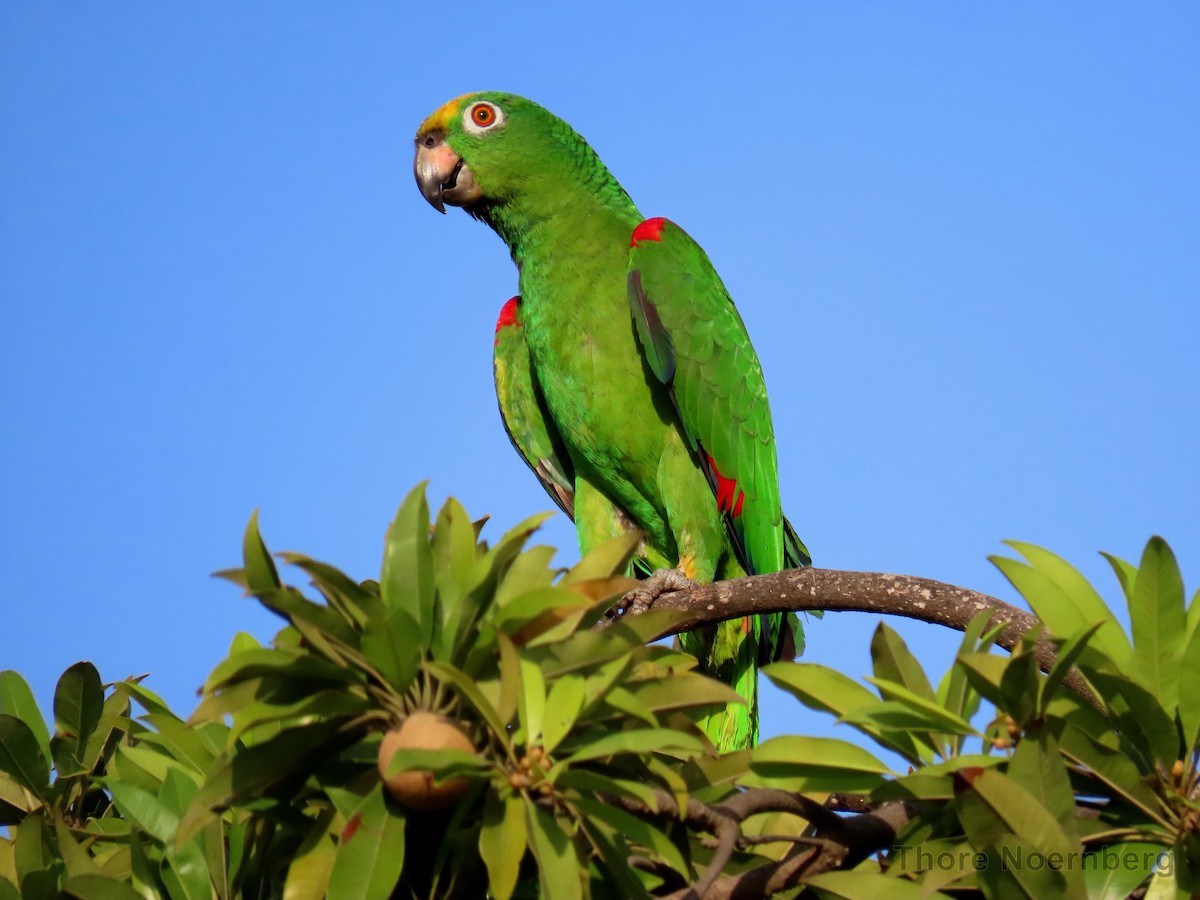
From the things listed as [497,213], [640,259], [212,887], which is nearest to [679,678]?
[212,887]

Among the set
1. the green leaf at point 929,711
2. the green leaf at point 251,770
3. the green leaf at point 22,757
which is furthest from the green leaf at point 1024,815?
the green leaf at point 22,757

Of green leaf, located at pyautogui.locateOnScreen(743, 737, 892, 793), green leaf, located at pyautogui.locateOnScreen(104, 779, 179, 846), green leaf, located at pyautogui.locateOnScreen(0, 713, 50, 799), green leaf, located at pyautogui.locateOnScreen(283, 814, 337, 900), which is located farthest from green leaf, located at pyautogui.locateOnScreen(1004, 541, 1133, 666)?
green leaf, located at pyautogui.locateOnScreen(0, 713, 50, 799)

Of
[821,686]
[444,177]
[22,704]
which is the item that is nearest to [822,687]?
[821,686]

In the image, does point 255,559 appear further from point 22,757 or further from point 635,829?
point 22,757

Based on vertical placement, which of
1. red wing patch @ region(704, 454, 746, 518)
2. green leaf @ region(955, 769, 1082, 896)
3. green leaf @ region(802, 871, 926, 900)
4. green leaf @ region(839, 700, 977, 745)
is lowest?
green leaf @ region(802, 871, 926, 900)

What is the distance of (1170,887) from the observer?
5.26 feet

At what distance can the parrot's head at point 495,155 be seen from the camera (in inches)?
239

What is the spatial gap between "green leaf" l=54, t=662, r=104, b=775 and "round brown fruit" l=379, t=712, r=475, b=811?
4.29ft

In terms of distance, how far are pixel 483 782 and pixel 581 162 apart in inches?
201

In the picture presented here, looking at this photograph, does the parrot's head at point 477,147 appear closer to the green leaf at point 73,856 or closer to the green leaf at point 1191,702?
the green leaf at point 73,856

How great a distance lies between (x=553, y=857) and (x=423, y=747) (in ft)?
0.76

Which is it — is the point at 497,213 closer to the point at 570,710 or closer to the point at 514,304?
the point at 514,304

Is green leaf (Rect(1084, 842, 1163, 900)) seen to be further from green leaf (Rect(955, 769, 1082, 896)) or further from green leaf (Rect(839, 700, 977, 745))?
green leaf (Rect(839, 700, 977, 745))

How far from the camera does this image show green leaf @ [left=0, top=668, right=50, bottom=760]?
101 inches
